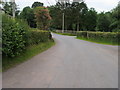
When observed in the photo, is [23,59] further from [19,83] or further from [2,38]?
[19,83]

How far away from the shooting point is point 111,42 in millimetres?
15719

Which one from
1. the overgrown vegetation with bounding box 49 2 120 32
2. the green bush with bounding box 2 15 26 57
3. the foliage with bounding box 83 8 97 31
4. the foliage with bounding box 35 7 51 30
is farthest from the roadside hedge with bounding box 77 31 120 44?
the foliage with bounding box 83 8 97 31

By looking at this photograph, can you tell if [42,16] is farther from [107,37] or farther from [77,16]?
[77,16]

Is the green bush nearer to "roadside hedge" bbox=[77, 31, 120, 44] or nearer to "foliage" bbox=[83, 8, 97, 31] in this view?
"roadside hedge" bbox=[77, 31, 120, 44]

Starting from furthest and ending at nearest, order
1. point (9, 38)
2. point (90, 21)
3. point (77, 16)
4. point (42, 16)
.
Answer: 1. point (90, 21)
2. point (77, 16)
3. point (42, 16)
4. point (9, 38)

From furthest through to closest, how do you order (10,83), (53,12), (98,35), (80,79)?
(53,12), (98,35), (80,79), (10,83)

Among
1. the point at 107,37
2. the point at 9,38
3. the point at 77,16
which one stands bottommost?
Result: the point at 9,38

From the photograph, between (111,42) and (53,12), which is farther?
(53,12)

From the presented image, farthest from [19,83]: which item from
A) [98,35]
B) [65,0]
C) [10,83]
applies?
[65,0]

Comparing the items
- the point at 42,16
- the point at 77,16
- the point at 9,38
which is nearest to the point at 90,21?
the point at 77,16

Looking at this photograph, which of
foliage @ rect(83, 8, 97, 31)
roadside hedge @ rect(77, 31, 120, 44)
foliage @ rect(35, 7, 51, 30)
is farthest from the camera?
foliage @ rect(83, 8, 97, 31)

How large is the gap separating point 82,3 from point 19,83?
4436 centimetres

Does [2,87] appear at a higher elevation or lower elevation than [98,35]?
lower

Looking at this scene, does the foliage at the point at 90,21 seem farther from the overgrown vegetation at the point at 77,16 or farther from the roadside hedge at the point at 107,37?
the roadside hedge at the point at 107,37
